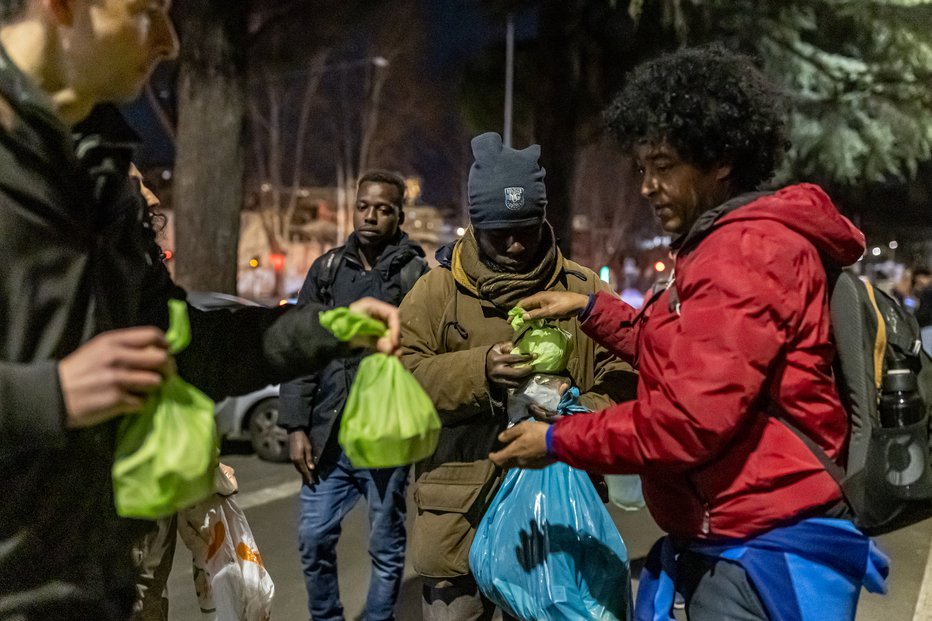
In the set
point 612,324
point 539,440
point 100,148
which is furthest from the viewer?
point 612,324

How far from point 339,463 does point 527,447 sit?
1944mm

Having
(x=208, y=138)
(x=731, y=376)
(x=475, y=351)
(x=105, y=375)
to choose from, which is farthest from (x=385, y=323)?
(x=208, y=138)

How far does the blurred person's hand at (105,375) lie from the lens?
1.23 meters

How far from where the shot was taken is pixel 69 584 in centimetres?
141

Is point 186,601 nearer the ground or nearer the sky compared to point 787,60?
nearer the ground

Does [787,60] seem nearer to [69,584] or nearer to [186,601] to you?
[186,601]

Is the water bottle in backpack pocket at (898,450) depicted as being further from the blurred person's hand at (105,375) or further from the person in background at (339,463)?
the person in background at (339,463)

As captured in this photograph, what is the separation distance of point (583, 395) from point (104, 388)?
190cm

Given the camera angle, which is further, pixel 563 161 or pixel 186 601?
pixel 563 161

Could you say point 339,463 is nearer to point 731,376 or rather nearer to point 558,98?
point 731,376

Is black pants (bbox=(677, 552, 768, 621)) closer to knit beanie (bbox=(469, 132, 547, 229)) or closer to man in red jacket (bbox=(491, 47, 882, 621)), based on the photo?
man in red jacket (bbox=(491, 47, 882, 621))

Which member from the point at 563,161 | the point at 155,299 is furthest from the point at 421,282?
the point at 563,161

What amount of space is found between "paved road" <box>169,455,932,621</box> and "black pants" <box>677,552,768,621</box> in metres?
2.63

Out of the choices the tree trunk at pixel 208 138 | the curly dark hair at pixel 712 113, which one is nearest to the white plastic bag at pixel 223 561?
Result: the curly dark hair at pixel 712 113
